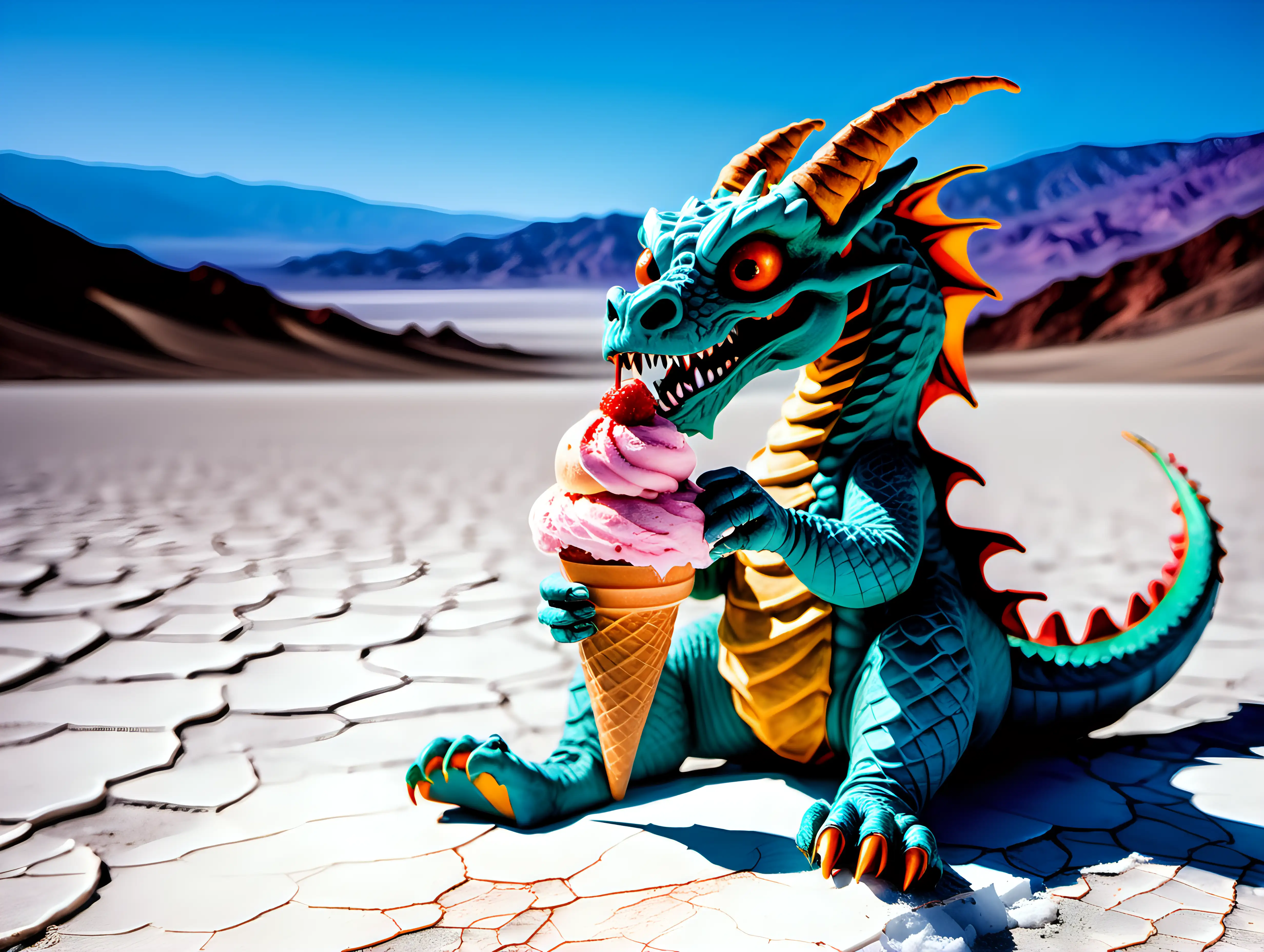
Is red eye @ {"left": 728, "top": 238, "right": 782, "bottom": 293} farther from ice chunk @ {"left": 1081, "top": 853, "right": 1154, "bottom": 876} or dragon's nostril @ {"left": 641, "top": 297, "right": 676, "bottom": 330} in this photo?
ice chunk @ {"left": 1081, "top": 853, "right": 1154, "bottom": 876}

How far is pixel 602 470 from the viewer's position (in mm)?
1684

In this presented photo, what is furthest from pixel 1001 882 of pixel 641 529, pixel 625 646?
pixel 641 529

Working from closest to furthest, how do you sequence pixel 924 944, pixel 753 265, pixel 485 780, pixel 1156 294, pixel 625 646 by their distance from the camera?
pixel 924 944 → pixel 753 265 → pixel 625 646 → pixel 485 780 → pixel 1156 294

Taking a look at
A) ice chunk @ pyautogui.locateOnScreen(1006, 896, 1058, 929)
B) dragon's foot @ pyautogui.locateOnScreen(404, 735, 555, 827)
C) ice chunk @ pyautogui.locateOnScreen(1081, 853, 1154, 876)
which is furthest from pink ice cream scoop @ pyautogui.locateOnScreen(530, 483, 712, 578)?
ice chunk @ pyautogui.locateOnScreen(1081, 853, 1154, 876)

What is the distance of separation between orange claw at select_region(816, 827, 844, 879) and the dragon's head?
75 cm

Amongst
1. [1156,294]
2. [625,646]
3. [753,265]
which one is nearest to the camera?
[753,265]

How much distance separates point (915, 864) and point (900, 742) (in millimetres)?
269

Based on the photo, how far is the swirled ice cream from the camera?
66.1 inches

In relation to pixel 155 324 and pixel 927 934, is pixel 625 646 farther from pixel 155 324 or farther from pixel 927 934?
pixel 155 324

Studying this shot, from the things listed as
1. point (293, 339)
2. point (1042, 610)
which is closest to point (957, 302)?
point (1042, 610)

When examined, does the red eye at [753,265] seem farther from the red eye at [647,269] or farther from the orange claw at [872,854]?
the orange claw at [872,854]

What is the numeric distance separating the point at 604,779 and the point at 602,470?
838 millimetres

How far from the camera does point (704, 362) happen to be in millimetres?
1818

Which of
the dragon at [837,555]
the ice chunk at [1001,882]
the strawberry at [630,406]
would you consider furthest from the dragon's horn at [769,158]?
the ice chunk at [1001,882]
